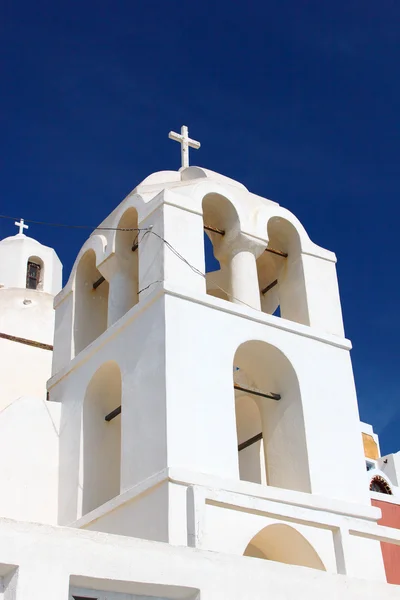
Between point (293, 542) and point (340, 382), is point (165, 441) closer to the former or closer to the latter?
point (293, 542)

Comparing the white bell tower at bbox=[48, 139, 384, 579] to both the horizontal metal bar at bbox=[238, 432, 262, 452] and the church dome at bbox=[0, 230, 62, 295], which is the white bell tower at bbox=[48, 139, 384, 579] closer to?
the horizontal metal bar at bbox=[238, 432, 262, 452]

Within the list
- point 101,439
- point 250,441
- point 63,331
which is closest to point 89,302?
point 63,331

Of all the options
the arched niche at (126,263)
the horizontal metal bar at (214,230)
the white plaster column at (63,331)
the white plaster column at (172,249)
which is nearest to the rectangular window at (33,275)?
the white plaster column at (63,331)

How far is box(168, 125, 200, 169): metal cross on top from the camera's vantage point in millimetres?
12594

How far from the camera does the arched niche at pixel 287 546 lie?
908 cm

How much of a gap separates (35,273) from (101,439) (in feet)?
24.1

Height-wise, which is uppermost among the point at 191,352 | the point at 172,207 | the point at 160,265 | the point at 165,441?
the point at 172,207

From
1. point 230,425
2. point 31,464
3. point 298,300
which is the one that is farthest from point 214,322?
point 31,464

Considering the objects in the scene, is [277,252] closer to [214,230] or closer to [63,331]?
[214,230]

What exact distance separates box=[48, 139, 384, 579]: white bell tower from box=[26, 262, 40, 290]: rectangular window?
5.27 metres

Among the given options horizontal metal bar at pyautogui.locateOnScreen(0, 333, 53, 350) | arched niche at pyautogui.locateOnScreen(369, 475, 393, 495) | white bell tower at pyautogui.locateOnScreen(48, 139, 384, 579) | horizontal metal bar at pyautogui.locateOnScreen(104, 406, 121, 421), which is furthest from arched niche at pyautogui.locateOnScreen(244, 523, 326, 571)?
horizontal metal bar at pyautogui.locateOnScreen(0, 333, 53, 350)

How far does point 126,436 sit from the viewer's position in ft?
30.5

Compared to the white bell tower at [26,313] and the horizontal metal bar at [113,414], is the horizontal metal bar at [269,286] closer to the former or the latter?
the horizontal metal bar at [113,414]

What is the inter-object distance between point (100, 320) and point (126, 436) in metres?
2.86
